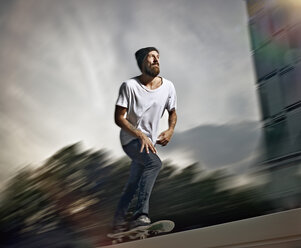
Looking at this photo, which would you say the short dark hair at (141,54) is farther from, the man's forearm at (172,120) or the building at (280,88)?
the building at (280,88)

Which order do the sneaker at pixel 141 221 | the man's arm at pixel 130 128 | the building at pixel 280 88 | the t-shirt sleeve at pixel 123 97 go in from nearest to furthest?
the building at pixel 280 88 < the sneaker at pixel 141 221 < the man's arm at pixel 130 128 < the t-shirt sleeve at pixel 123 97

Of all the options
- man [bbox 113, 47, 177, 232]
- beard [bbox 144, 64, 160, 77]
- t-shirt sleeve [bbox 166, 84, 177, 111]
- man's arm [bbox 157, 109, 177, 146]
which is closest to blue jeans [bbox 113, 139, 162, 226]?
man [bbox 113, 47, 177, 232]

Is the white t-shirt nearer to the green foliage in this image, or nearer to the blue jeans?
the blue jeans

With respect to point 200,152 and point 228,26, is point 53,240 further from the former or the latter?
point 228,26

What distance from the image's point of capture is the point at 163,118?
3.20m

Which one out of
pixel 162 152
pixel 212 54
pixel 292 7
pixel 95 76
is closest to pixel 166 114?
pixel 162 152

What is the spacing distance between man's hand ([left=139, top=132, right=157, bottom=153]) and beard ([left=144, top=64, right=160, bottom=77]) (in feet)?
1.30

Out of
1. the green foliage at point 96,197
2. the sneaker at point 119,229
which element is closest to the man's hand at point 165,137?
the green foliage at point 96,197

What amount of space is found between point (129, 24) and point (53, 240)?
1666 mm

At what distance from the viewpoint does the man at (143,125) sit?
10.4ft

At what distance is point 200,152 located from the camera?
288 centimetres

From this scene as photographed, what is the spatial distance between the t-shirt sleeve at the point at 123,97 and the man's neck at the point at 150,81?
0.14 m

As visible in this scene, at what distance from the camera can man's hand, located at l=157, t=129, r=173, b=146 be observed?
3.14 m

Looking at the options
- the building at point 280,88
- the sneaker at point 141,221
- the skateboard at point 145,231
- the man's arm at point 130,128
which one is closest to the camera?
the building at point 280,88
